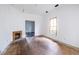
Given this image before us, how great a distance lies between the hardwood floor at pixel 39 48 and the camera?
124 centimetres

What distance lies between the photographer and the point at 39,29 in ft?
4.56

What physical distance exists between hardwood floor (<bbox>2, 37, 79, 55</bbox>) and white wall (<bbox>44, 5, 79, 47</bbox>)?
3.3 inches

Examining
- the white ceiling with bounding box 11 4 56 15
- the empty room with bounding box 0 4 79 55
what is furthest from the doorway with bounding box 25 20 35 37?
the white ceiling with bounding box 11 4 56 15

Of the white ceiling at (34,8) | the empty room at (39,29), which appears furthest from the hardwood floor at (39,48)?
the white ceiling at (34,8)

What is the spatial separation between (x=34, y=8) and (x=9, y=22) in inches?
14.4

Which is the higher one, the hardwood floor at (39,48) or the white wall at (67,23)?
the white wall at (67,23)

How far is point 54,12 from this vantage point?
134 centimetres

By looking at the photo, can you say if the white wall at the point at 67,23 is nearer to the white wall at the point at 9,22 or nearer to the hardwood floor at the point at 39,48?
the hardwood floor at the point at 39,48

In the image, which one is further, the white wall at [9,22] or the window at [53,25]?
the window at [53,25]
